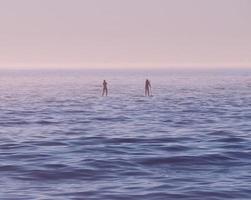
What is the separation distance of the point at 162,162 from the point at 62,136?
9.06 m

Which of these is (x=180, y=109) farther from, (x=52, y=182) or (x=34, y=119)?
(x=52, y=182)

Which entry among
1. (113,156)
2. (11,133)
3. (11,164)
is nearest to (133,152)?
(113,156)

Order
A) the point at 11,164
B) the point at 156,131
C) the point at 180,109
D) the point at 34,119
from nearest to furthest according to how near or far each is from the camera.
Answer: the point at 11,164 → the point at 156,131 → the point at 34,119 → the point at 180,109

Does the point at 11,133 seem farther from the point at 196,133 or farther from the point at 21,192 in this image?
the point at 21,192

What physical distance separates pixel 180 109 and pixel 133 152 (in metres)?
23.8

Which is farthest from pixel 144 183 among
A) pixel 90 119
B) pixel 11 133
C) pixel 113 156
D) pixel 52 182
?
pixel 90 119

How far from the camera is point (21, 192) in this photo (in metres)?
16.0

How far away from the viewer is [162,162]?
2056 cm

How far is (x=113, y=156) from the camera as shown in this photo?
21.8m

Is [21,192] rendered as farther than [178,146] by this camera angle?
No

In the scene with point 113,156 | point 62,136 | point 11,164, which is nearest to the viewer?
point 11,164

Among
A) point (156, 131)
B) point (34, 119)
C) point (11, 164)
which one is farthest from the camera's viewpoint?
point (34, 119)

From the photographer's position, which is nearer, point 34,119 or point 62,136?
point 62,136

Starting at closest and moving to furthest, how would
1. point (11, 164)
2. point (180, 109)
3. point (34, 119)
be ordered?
point (11, 164)
point (34, 119)
point (180, 109)
